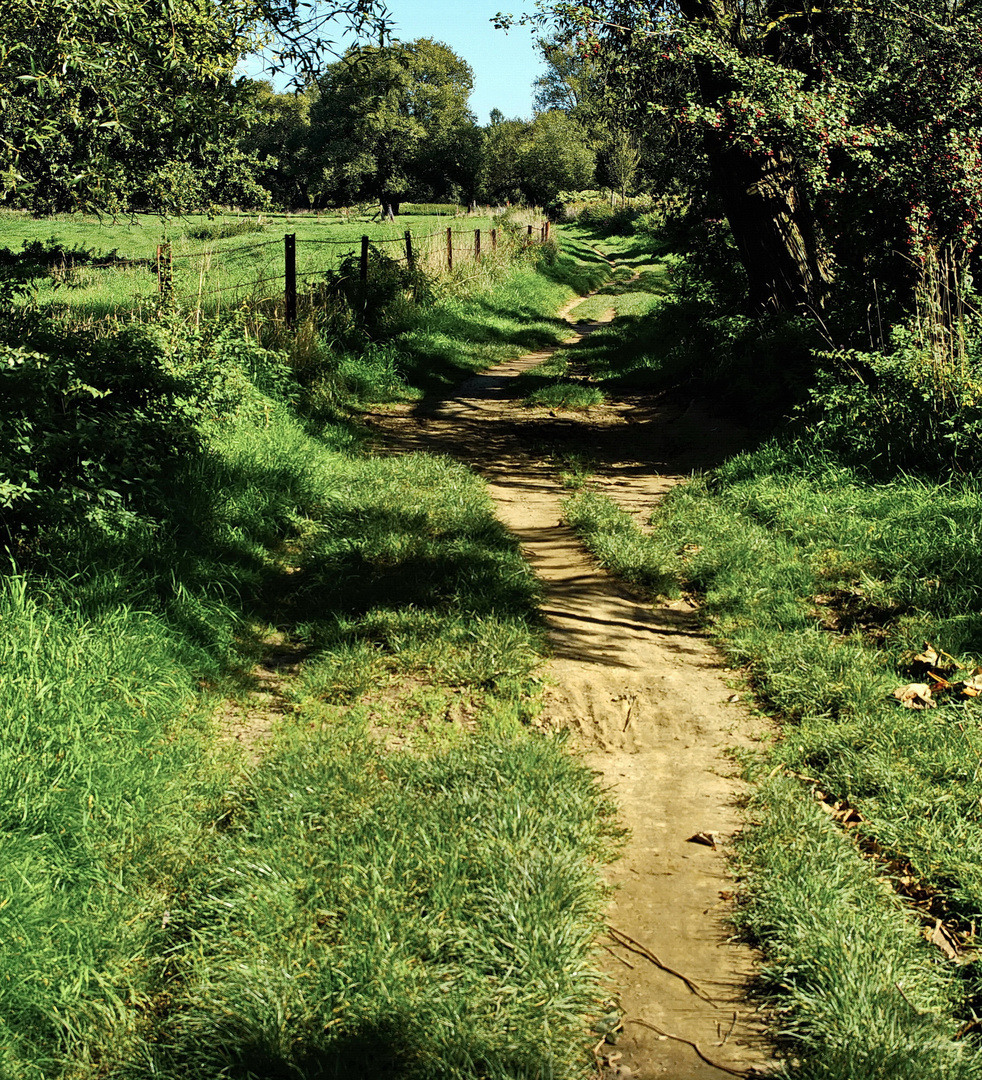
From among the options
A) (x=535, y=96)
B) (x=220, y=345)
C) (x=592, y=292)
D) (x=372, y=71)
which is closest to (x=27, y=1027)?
(x=220, y=345)

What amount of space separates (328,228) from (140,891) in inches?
1722

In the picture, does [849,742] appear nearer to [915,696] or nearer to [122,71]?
[915,696]

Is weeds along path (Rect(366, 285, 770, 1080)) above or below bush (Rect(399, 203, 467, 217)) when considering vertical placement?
below

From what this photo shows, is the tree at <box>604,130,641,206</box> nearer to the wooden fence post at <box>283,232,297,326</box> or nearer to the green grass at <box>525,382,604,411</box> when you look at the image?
the green grass at <box>525,382,604,411</box>

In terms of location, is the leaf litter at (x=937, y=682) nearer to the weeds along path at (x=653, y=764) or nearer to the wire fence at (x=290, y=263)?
the weeds along path at (x=653, y=764)

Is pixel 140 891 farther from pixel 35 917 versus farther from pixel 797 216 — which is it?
pixel 797 216

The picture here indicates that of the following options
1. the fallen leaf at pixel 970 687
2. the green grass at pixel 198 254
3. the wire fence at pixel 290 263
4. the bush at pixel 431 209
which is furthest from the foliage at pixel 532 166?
the fallen leaf at pixel 970 687

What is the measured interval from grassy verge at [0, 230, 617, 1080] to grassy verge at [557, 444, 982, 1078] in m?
0.75

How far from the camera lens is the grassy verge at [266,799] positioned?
2783 mm

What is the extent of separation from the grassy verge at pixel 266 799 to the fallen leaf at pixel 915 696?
1738 millimetres

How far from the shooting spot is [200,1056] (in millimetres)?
2670

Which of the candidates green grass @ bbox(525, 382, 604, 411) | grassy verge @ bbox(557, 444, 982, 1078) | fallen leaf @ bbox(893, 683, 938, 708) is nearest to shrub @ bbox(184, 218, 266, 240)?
green grass @ bbox(525, 382, 604, 411)

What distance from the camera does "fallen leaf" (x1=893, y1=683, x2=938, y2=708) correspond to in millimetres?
4543

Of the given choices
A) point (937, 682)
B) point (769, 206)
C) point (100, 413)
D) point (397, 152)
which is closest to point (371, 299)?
point (769, 206)
